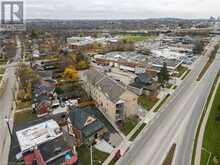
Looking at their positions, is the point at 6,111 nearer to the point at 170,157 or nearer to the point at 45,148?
the point at 45,148

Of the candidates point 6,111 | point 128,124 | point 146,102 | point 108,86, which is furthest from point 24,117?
point 146,102

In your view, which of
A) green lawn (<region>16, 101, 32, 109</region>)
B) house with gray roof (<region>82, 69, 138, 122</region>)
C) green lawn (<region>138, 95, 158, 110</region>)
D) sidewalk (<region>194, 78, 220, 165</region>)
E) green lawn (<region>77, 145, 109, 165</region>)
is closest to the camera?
green lawn (<region>77, 145, 109, 165</region>)

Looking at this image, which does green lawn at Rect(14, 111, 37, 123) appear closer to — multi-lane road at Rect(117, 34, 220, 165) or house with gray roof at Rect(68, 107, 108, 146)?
house with gray roof at Rect(68, 107, 108, 146)

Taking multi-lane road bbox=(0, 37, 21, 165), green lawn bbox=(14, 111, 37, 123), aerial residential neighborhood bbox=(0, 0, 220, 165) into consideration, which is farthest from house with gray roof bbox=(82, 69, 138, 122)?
multi-lane road bbox=(0, 37, 21, 165)

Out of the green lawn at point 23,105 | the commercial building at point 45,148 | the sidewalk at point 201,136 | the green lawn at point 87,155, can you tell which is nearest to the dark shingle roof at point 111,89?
the green lawn at point 87,155

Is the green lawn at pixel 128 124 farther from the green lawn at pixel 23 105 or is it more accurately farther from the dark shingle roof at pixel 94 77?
the green lawn at pixel 23 105

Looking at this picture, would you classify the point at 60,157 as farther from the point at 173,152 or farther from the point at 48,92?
the point at 48,92
